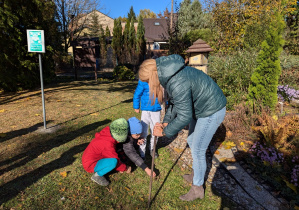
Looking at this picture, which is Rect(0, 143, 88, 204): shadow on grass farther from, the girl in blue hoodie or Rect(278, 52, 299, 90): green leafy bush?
Rect(278, 52, 299, 90): green leafy bush

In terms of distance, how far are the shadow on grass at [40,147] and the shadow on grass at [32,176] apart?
0.40m

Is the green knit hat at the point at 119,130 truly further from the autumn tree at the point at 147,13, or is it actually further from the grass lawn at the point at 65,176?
the autumn tree at the point at 147,13

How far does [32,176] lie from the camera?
3105 millimetres

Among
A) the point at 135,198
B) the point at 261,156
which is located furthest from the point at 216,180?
the point at 135,198

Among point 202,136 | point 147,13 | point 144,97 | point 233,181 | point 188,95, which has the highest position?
point 147,13

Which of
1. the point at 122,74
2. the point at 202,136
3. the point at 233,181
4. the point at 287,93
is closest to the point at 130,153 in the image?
the point at 202,136

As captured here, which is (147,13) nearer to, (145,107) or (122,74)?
(122,74)

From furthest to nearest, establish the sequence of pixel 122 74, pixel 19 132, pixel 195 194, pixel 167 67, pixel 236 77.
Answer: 1. pixel 122 74
2. pixel 236 77
3. pixel 19 132
4. pixel 195 194
5. pixel 167 67

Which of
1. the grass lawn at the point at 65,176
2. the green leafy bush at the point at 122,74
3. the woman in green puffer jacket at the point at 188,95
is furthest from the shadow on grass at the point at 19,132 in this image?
the green leafy bush at the point at 122,74

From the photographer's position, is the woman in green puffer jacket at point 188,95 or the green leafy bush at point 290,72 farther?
the green leafy bush at point 290,72

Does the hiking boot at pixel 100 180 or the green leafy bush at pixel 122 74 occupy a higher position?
the green leafy bush at pixel 122 74

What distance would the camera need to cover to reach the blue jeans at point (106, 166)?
2920 mm

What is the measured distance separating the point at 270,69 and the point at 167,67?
408 cm

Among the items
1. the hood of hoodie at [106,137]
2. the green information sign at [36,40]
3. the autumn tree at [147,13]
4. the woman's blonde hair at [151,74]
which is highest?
the autumn tree at [147,13]
